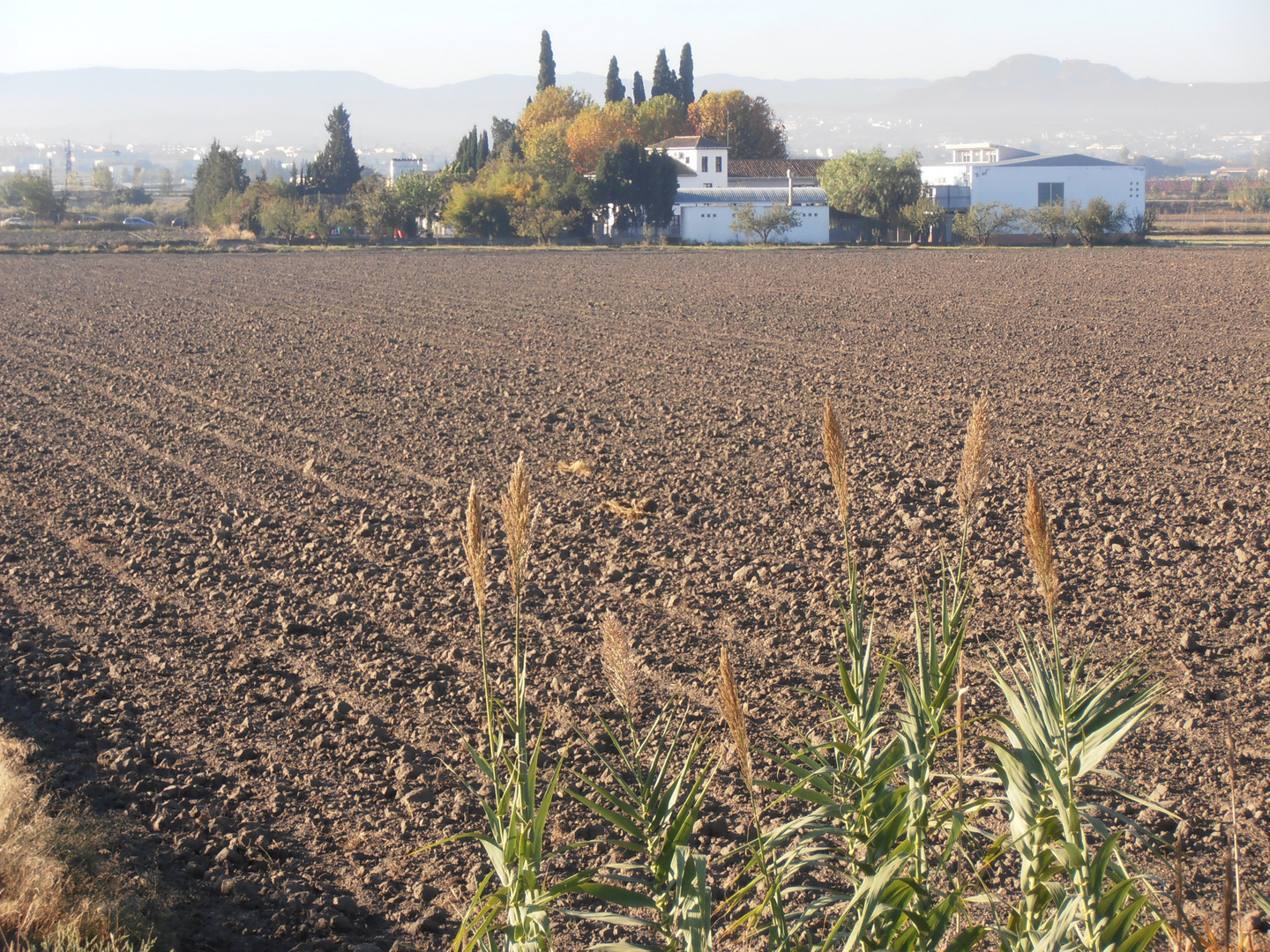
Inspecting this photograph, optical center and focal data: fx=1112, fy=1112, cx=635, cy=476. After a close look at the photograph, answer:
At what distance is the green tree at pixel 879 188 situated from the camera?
67.9 m

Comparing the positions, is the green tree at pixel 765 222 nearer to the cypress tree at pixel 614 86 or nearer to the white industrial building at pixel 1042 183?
the white industrial building at pixel 1042 183

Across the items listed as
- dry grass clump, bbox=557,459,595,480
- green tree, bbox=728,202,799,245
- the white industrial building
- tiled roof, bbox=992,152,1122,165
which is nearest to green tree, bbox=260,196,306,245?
green tree, bbox=728,202,799,245

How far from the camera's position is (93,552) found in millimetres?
8125

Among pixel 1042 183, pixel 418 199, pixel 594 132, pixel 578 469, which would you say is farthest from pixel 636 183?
pixel 578 469

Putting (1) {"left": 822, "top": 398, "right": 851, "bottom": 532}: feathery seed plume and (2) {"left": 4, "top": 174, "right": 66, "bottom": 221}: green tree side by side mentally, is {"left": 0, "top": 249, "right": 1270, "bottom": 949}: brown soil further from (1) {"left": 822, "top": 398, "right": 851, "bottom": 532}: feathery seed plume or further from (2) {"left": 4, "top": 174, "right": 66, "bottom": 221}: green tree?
(2) {"left": 4, "top": 174, "right": 66, "bottom": 221}: green tree

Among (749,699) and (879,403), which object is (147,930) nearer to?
(749,699)

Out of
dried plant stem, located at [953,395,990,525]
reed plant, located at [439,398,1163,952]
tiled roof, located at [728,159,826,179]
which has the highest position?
tiled roof, located at [728,159,826,179]

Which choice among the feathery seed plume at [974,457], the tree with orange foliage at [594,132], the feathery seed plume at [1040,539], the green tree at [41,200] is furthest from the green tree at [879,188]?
the feathery seed plume at [1040,539]

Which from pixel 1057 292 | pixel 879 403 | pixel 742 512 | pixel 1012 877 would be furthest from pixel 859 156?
pixel 1012 877

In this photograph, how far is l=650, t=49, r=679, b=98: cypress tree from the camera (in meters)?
104

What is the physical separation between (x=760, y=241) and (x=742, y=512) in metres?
60.5

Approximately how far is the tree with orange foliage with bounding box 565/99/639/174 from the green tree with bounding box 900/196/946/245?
35811mm

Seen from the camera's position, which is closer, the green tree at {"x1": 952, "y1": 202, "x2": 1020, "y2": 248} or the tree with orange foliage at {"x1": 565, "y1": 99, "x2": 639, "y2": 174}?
the green tree at {"x1": 952, "y1": 202, "x2": 1020, "y2": 248}

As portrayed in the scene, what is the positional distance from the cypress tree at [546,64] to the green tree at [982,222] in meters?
50.9
